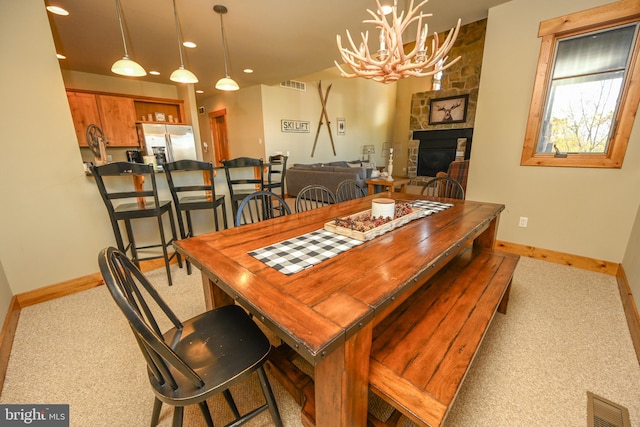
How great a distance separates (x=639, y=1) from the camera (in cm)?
200

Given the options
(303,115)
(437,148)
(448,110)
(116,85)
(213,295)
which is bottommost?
(213,295)

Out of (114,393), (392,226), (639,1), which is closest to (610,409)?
(392,226)

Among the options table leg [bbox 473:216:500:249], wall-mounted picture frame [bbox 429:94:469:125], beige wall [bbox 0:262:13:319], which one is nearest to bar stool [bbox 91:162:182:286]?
beige wall [bbox 0:262:13:319]

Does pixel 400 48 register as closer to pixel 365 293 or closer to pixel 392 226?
pixel 392 226

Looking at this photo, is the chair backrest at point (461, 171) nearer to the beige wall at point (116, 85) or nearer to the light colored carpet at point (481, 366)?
the light colored carpet at point (481, 366)

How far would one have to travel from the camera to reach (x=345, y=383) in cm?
78

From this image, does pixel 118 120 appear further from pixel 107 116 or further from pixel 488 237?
pixel 488 237

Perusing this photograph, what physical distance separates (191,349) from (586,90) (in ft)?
11.8

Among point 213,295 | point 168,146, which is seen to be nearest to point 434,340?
point 213,295

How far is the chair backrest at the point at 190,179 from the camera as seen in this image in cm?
230

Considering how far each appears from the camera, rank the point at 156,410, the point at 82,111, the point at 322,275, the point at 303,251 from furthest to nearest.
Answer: the point at 82,111
the point at 303,251
the point at 156,410
the point at 322,275

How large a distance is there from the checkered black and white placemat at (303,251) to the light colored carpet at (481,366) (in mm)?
753
